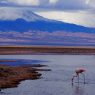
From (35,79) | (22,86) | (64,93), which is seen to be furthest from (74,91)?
(35,79)

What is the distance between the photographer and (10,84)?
101 ft

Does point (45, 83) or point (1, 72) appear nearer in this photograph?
point (45, 83)

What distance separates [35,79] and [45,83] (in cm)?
322

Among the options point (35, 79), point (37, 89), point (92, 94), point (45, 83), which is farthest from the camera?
point (35, 79)

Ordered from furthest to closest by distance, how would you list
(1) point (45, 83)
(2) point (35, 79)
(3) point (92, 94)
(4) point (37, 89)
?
(2) point (35, 79) → (1) point (45, 83) → (4) point (37, 89) → (3) point (92, 94)

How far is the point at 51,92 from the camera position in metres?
A: 27.4

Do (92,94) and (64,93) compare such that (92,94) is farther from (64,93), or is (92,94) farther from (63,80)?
(63,80)

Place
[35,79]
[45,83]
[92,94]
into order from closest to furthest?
[92,94] < [45,83] < [35,79]

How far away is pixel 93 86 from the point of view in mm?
30375

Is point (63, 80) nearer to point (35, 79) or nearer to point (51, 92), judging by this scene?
point (35, 79)

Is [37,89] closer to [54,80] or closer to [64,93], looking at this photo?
[64,93]

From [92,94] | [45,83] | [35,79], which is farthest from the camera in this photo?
[35,79]

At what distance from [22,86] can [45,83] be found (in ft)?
7.72

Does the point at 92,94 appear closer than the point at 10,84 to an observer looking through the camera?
Yes
